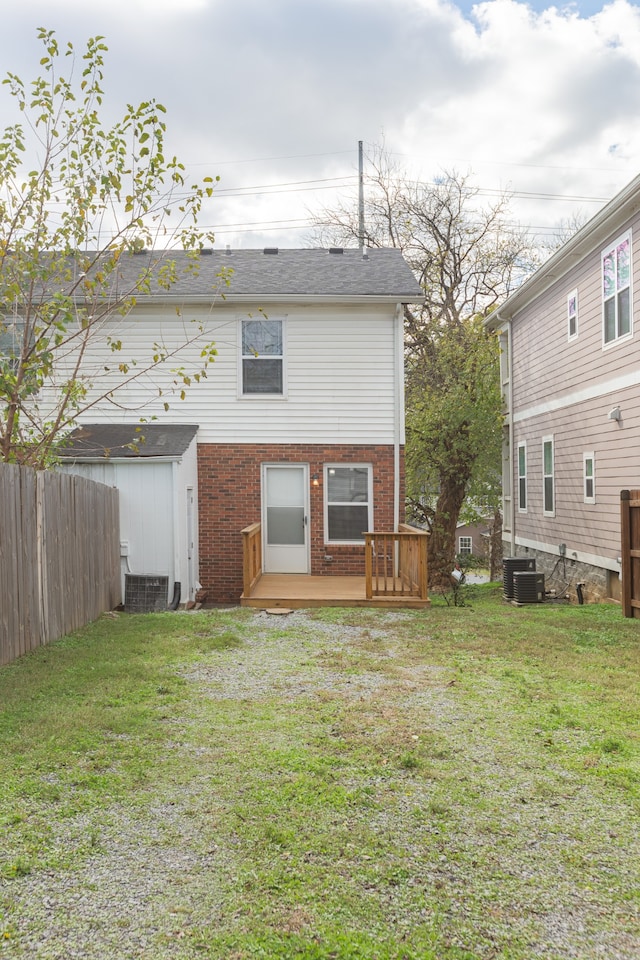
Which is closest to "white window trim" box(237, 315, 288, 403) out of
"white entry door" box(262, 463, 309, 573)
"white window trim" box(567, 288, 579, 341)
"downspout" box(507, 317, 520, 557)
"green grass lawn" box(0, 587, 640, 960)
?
"white entry door" box(262, 463, 309, 573)

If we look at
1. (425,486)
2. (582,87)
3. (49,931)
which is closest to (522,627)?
(49,931)

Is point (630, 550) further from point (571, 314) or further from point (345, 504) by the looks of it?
point (571, 314)

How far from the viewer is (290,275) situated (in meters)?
14.1

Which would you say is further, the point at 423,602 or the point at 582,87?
the point at 582,87

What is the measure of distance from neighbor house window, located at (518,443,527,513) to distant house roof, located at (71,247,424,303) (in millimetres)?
5171

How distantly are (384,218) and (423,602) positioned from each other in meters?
Answer: 17.9

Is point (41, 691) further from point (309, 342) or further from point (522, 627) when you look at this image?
point (309, 342)

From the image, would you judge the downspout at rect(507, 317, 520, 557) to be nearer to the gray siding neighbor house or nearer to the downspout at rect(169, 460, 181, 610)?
the gray siding neighbor house

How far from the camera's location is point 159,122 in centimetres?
782

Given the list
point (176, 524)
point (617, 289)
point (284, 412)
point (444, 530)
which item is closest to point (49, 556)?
point (176, 524)

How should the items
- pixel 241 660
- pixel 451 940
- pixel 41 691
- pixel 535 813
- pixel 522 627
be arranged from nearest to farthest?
pixel 451 940
pixel 535 813
pixel 41 691
pixel 241 660
pixel 522 627

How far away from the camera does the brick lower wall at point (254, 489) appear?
13219mm

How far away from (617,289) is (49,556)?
29.4ft

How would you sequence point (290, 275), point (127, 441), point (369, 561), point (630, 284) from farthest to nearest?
1. point (290, 275)
2. point (127, 441)
3. point (630, 284)
4. point (369, 561)
